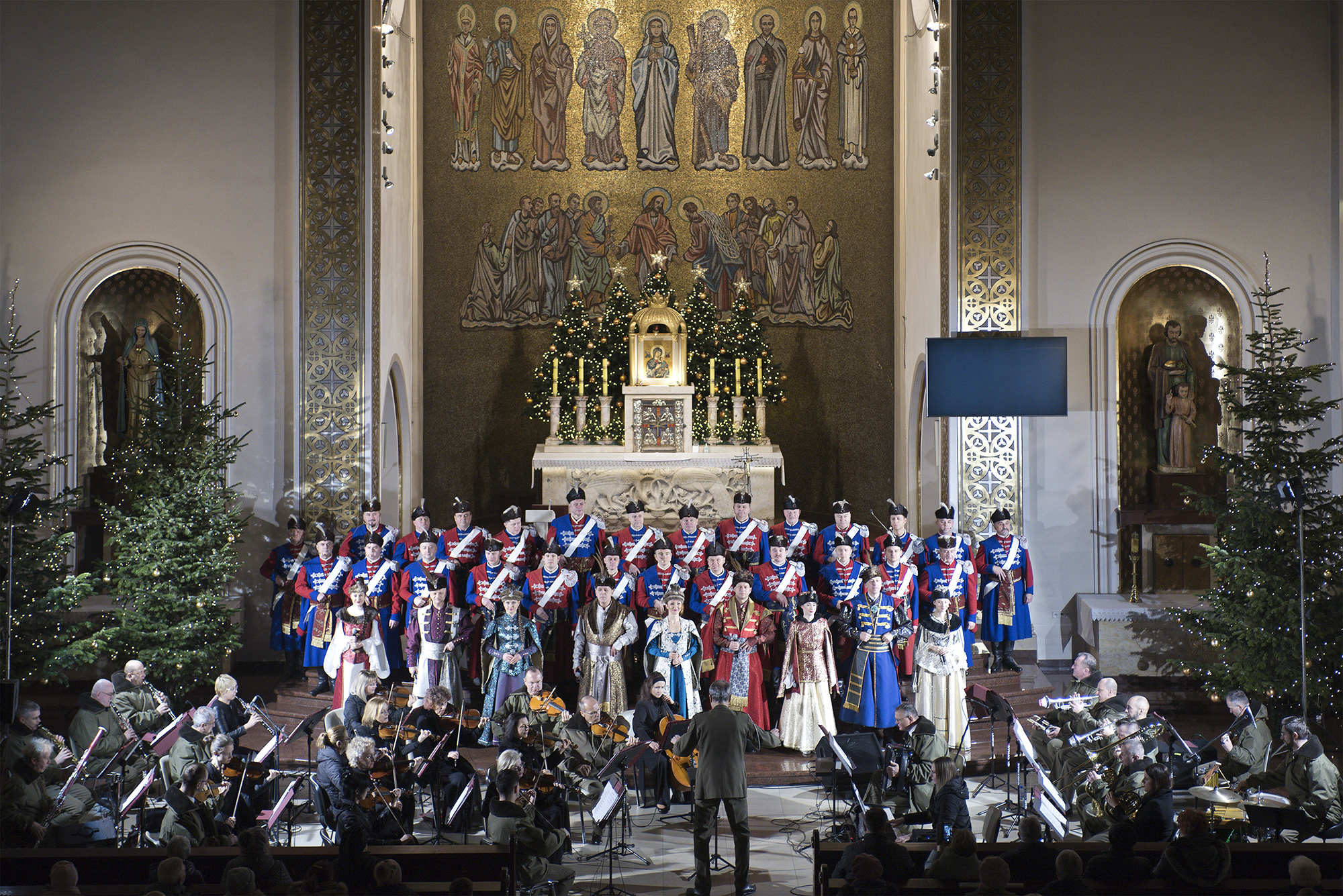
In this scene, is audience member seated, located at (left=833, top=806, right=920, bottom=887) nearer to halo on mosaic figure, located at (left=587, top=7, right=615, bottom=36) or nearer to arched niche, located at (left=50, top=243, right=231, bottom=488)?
arched niche, located at (left=50, top=243, right=231, bottom=488)

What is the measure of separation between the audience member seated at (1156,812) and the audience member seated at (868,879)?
2150mm

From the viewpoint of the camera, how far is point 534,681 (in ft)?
34.0

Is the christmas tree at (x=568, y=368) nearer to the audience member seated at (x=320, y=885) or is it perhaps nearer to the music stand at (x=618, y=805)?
the music stand at (x=618, y=805)

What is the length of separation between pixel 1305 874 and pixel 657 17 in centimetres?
1769

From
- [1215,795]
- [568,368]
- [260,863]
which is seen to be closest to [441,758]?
[260,863]

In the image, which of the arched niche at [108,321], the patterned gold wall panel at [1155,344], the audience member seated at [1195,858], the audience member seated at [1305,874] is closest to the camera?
the audience member seated at [1305,874]

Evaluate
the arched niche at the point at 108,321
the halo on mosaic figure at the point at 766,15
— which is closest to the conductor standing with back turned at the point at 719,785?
the arched niche at the point at 108,321

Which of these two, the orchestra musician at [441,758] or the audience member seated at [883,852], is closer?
the audience member seated at [883,852]

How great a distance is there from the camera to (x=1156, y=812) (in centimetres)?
793

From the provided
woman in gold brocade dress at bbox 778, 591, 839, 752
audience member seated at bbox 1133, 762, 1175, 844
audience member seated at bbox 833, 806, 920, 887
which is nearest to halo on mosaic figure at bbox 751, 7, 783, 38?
woman in gold brocade dress at bbox 778, 591, 839, 752

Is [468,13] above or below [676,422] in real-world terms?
above

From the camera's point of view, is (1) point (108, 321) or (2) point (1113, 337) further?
(1) point (108, 321)

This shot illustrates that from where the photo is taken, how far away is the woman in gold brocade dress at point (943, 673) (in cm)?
1160

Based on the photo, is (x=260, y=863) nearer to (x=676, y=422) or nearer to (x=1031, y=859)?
(x=1031, y=859)
